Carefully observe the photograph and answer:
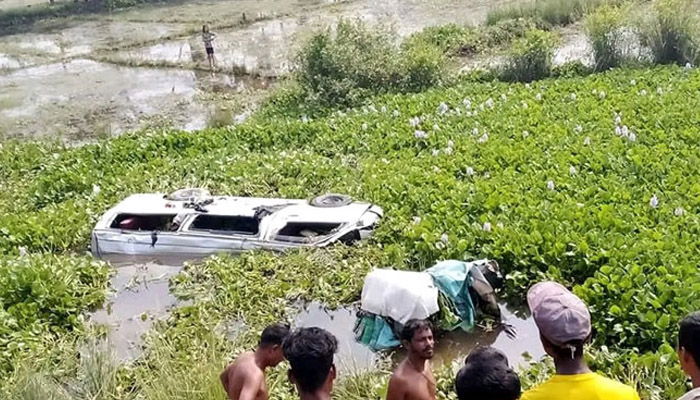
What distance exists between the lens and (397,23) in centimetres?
2620

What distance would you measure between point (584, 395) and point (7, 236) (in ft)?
29.2

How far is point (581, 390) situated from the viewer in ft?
11.9

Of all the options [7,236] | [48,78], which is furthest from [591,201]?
[48,78]

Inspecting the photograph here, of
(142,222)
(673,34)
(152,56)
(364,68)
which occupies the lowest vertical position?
(152,56)

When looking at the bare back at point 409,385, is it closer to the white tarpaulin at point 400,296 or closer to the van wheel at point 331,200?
the white tarpaulin at point 400,296

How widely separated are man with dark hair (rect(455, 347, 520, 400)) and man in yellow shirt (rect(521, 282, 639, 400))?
191 millimetres

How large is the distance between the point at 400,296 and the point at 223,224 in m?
3.84

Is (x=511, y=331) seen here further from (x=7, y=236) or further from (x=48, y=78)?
(x=48, y=78)

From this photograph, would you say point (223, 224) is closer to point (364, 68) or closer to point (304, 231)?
point (304, 231)

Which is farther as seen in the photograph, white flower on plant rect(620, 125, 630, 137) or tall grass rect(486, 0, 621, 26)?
tall grass rect(486, 0, 621, 26)

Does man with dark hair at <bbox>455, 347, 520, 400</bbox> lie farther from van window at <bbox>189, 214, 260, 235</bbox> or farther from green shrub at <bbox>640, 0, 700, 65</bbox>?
green shrub at <bbox>640, 0, 700, 65</bbox>

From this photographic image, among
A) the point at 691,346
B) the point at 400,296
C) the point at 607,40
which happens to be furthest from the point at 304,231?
the point at 607,40

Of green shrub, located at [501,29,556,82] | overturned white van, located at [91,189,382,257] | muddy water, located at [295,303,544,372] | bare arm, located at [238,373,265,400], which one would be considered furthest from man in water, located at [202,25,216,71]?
bare arm, located at [238,373,265,400]

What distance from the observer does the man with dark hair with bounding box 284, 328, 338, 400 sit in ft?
13.2
